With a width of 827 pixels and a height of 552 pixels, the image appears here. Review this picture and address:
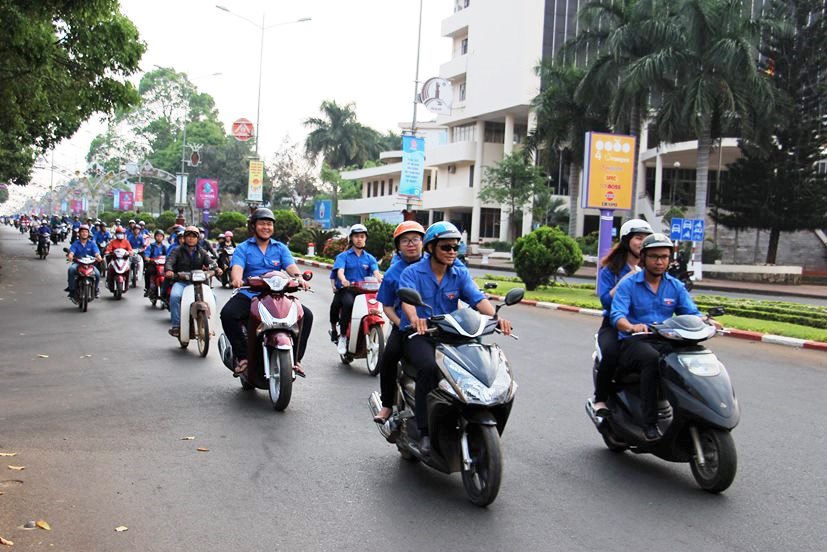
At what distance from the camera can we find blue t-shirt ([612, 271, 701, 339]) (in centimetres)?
603

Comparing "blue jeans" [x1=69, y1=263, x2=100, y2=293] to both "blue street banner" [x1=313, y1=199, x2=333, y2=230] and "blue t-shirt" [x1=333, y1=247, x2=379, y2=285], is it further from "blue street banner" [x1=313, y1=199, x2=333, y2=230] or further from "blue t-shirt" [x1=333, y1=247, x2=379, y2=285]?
"blue street banner" [x1=313, y1=199, x2=333, y2=230]

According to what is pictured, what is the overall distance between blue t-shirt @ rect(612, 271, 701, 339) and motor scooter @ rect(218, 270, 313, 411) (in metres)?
3.01

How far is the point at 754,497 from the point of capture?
533 centimetres

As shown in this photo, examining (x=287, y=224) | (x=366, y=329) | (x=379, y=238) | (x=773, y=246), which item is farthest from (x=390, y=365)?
(x=287, y=224)

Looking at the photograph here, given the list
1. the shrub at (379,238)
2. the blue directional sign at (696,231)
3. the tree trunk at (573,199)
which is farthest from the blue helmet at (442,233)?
the tree trunk at (573,199)

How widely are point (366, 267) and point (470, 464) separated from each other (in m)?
6.12

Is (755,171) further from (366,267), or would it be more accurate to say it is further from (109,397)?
(109,397)

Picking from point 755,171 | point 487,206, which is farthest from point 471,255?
point 755,171

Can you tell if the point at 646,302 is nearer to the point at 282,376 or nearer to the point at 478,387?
the point at 478,387

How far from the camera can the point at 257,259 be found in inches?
327

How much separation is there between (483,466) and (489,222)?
183ft

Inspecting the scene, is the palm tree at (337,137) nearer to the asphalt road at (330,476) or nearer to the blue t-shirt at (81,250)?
the blue t-shirt at (81,250)

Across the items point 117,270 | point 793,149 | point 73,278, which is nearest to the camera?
point 73,278

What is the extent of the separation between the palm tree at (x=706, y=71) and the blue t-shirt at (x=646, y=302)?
97.4 feet
